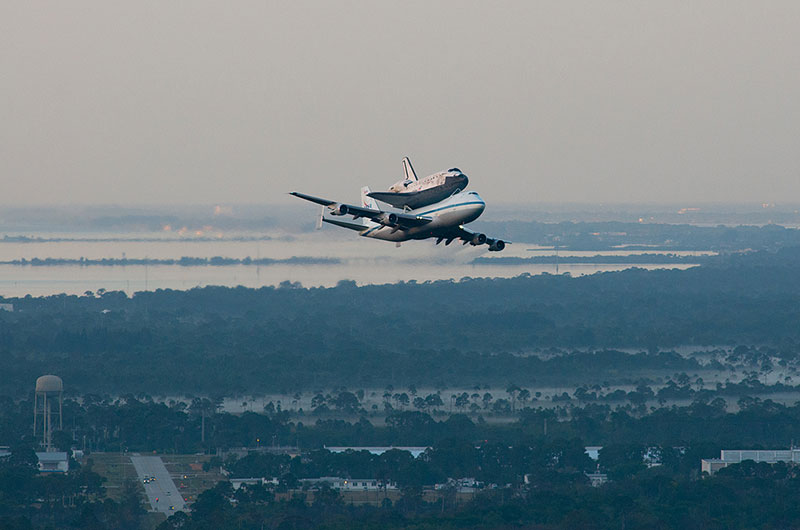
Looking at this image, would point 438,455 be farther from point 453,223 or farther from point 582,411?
point 453,223

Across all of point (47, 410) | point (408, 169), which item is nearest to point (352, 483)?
point (47, 410)

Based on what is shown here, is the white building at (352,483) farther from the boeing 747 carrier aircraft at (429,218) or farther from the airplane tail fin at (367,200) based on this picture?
the boeing 747 carrier aircraft at (429,218)

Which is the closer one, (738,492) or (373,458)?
(738,492)

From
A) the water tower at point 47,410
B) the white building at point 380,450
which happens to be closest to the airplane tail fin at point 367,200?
the white building at point 380,450

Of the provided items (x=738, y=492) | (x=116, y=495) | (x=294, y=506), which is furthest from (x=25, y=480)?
(x=738, y=492)

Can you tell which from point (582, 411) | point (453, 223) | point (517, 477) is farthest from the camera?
point (582, 411)
